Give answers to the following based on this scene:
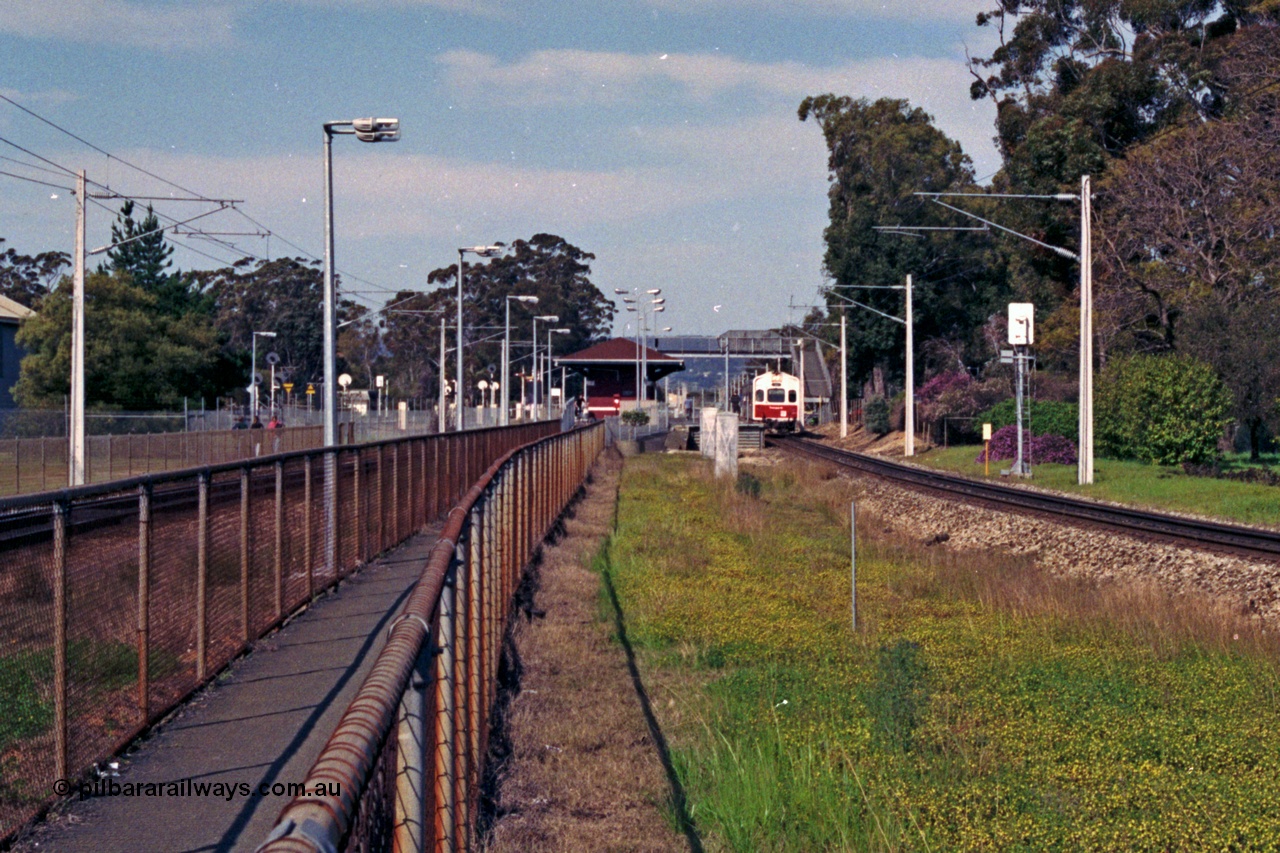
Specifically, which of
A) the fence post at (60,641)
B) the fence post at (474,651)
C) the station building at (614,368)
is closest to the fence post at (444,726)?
the fence post at (474,651)

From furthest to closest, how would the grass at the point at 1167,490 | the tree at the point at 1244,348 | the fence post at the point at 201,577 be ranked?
the tree at the point at 1244,348 → the grass at the point at 1167,490 → the fence post at the point at 201,577

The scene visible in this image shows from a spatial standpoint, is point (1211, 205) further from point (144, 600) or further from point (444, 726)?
point (444, 726)

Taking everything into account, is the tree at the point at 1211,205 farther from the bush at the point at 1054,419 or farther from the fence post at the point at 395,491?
the fence post at the point at 395,491

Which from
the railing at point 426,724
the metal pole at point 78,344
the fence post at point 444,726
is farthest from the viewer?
the metal pole at point 78,344

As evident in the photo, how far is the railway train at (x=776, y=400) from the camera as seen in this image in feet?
233

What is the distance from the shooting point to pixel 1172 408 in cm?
3391

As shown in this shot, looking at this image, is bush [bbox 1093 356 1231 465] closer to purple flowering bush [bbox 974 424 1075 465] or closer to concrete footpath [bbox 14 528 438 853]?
purple flowering bush [bbox 974 424 1075 465]

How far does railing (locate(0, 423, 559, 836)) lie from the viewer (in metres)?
6.22

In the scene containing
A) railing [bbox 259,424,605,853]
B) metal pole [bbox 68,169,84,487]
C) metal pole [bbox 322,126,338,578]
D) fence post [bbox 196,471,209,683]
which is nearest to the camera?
railing [bbox 259,424,605,853]

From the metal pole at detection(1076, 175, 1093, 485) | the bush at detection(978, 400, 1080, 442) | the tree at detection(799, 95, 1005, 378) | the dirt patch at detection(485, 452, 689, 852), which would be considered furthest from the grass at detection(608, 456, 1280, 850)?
the tree at detection(799, 95, 1005, 378)

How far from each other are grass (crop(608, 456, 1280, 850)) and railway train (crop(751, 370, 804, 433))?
2114 inches

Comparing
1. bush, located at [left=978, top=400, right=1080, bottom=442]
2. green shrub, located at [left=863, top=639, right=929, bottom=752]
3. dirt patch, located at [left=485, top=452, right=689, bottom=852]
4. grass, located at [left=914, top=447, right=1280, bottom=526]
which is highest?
bush, located at [left=978, top=400, right=1080, bottom=442]

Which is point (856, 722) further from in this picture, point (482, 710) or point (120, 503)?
point (120, 503)

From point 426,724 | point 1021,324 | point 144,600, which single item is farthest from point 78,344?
point 426,724
